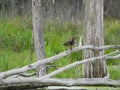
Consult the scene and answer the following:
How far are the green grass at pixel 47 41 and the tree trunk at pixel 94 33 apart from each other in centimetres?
47

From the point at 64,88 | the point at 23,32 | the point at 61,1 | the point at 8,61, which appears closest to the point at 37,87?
the point at 64,88

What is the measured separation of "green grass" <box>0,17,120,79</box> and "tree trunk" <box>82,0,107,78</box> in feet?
1.53

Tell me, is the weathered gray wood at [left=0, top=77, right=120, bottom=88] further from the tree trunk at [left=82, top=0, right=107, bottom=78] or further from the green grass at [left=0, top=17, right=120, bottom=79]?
the green grass at [left=0, top=17, right=120, bottom=79]

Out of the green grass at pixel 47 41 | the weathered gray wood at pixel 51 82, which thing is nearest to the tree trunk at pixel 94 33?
the green grass at pixel 47 41

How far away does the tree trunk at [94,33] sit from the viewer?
24.4ft

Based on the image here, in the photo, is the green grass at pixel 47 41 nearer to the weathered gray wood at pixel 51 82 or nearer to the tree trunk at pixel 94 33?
the tree trunk at pixel 94 33

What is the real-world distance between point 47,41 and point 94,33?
336 centimetres

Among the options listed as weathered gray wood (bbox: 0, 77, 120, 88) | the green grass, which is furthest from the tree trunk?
weathered gray wood (bbox: 0, 77, 120, 88)

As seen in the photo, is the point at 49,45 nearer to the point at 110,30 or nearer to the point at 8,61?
the point at 8,61

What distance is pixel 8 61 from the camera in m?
8.56

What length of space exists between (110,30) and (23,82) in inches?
291

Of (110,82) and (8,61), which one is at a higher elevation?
(8,61)

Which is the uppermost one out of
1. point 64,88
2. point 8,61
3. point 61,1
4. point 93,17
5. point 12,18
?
point 61,1

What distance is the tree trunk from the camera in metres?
7.44
